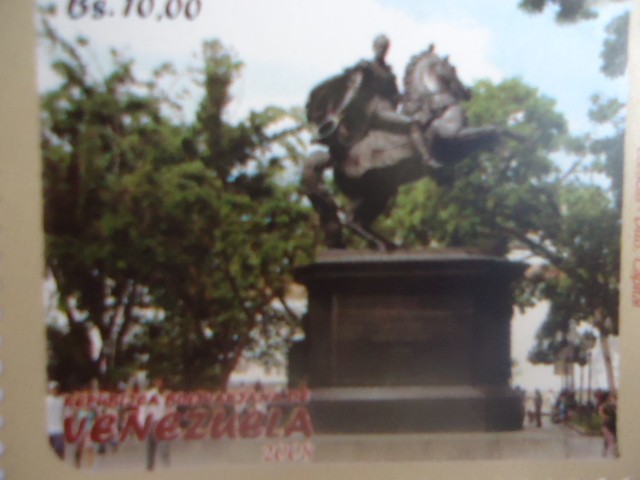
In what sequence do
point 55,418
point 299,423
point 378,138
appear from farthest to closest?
point 378,138 < point 299,423 < point 55,418

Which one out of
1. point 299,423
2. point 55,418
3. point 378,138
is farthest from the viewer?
point 378,138

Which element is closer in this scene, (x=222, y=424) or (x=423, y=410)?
(x=222, y=424)

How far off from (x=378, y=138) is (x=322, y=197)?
0.27 m

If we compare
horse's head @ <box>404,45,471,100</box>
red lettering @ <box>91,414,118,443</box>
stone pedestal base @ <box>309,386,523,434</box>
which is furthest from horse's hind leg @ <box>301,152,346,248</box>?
red lettering @ <box>91,414,118,443</box>

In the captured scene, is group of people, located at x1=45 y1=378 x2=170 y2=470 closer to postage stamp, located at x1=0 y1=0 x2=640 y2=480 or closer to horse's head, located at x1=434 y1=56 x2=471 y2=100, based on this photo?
postage stamp, located at x1=0 y1=0 x2=640 y2=480

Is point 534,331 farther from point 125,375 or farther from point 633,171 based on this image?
point 125,375

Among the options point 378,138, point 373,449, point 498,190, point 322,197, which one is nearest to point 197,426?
point 373,449

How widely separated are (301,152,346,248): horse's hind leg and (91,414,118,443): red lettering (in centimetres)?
89

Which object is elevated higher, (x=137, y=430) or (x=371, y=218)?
(x=371, y=218)

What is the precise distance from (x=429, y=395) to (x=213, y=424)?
715 millimetres

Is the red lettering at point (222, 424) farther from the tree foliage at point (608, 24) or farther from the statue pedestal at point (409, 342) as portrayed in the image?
the tree foliage at point (608, 24)

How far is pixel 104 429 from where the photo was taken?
3090mm

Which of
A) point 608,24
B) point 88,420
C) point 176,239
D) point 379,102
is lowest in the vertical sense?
point 88,420

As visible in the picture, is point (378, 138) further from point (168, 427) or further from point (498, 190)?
point (168, 427)
